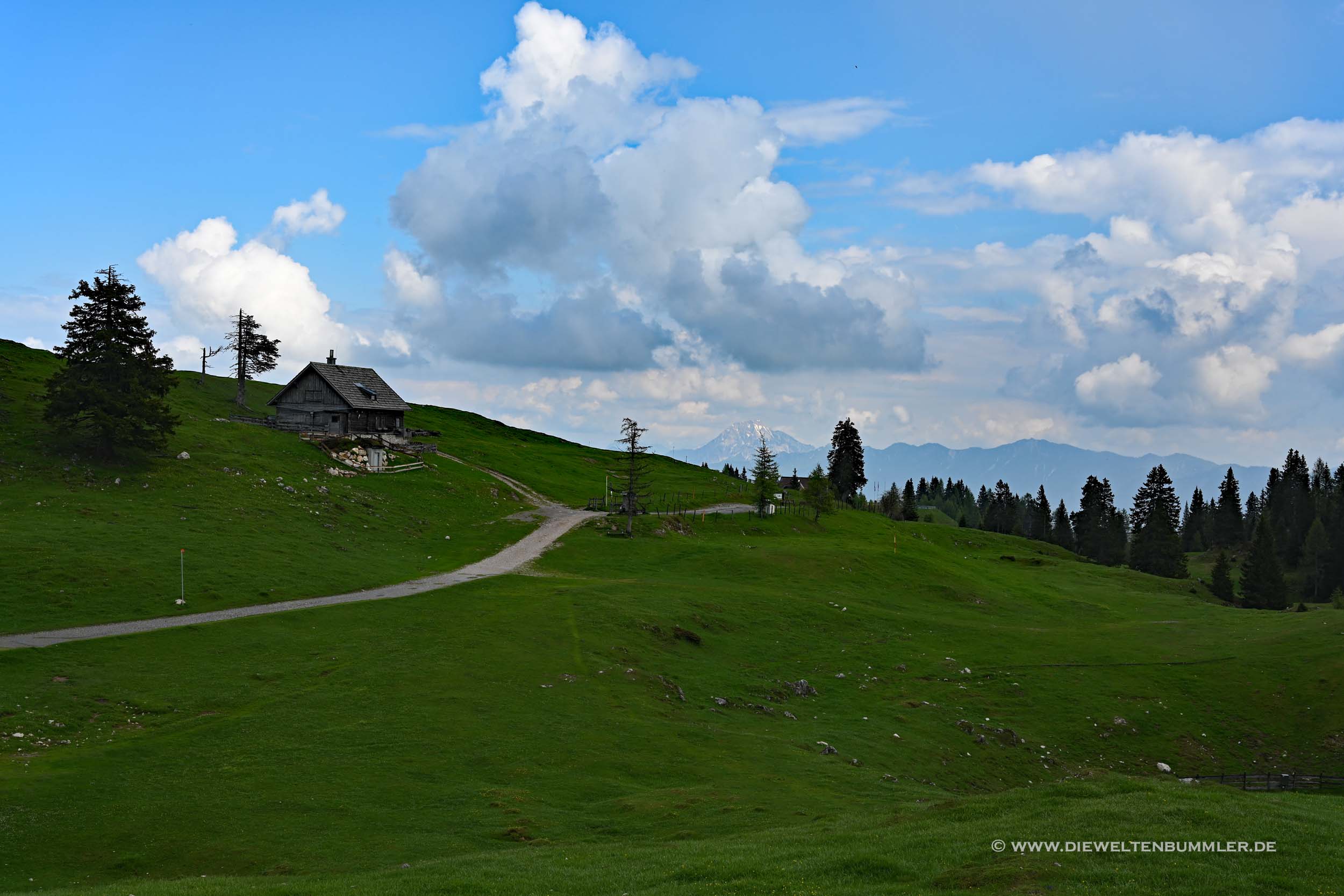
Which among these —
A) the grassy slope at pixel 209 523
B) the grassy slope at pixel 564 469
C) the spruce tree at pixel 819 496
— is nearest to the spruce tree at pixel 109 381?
the grassy slope at pixel 209 523

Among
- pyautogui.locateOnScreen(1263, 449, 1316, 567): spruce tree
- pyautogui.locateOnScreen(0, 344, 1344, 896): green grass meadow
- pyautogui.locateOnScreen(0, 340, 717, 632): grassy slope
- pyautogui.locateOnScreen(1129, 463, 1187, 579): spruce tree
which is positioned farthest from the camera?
pyautogui.locateOnScreen(1263, 449, 1316, 567): spruce tree

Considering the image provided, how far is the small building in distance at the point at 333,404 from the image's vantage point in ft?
359

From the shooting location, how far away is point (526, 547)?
7881cm

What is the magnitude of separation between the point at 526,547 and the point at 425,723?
4335 centimetres

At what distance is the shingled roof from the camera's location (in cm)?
10969

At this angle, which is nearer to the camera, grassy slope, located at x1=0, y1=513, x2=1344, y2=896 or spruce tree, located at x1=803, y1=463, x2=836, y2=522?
grassy slope, located at x1=0, y1=513, x2=1344, y2=896

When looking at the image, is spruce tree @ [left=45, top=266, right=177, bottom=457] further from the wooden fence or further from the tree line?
the tree line

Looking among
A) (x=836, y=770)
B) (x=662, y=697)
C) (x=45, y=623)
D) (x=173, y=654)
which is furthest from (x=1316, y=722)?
(x=45, y=623)

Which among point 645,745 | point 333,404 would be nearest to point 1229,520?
point 333,404

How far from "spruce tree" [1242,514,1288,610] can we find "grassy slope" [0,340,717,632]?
337ft

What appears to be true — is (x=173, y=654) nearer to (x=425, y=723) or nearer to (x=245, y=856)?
(x=425, y=723)

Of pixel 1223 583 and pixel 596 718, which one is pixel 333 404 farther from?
pixel 1223 583

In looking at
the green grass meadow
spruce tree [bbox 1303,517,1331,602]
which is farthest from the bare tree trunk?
spruce tree [bbox 1303,517,1331,602]

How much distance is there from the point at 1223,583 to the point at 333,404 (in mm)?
131896
